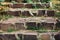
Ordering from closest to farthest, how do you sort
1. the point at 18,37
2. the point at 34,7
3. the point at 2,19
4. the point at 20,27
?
the point at 18,37, the point at 20,27, the point at 2,19, the point at 34,7

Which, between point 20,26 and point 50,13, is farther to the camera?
point 50,13

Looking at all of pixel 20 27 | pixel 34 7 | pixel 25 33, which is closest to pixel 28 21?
pixel 20 27

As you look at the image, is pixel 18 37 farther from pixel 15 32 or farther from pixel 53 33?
pixel 53 33

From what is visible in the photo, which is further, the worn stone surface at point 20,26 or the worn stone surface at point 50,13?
the worn stone surface at point 50,13

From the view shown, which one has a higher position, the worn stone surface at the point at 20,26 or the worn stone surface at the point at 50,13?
the worn stone surface at the point at 50,13

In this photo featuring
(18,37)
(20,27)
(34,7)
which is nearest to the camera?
(18,37)

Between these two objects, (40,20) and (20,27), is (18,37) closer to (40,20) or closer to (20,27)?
(20,27)

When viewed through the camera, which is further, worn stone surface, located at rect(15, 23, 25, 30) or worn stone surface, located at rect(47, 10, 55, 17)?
worn stone surface, located at rect(47, 10, 55, 17)

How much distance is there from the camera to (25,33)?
5242mm

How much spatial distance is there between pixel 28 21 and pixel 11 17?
0.75 metres

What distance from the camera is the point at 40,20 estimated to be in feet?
19.5

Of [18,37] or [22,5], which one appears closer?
[18,37]

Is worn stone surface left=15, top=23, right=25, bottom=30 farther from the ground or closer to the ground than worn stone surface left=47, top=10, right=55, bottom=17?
closer to the ground

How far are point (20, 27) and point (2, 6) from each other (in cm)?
160
